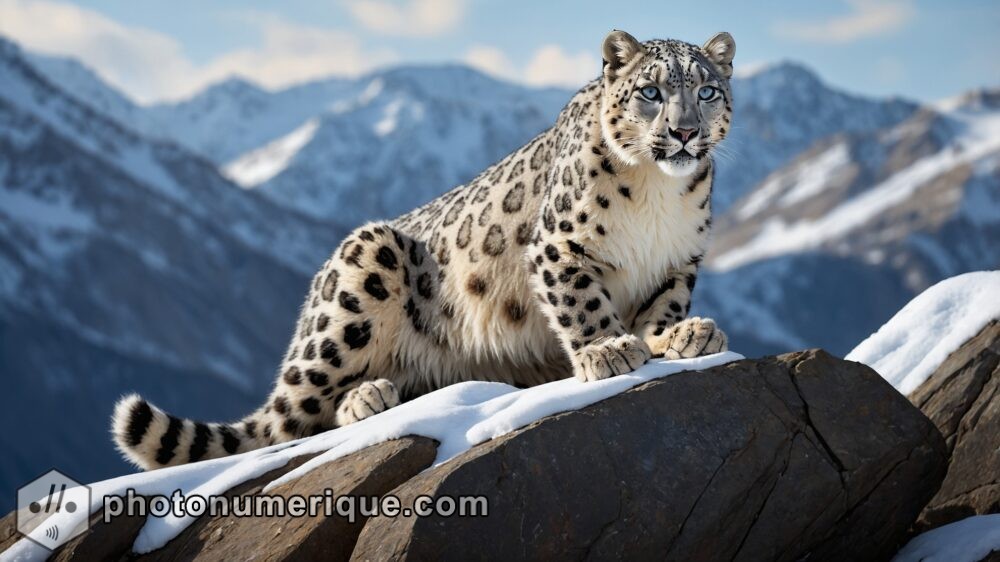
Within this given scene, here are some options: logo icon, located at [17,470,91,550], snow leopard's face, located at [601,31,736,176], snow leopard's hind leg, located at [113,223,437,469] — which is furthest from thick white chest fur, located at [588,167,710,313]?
logo icon, located at [17,470,91,550]

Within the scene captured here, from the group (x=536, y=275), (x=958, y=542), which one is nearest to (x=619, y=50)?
(x=536, y=275)

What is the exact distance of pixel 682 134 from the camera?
806 cm

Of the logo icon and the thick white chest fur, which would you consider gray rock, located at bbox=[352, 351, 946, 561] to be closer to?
the thick white chest fur

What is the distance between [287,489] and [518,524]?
1.67m

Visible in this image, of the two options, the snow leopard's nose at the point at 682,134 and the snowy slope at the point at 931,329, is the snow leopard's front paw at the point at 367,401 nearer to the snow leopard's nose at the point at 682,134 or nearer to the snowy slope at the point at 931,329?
the snow leopard's nose at the point at 682,134

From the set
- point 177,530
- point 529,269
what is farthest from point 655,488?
point 177,530

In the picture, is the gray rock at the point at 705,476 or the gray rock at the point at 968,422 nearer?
the gray rock at the point at 705,476

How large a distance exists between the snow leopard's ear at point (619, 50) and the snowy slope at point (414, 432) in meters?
2.10

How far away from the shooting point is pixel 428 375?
963 cm

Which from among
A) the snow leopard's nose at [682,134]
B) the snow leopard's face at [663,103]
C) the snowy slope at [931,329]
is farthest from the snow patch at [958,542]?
the snow leopard's nose at [682,134]

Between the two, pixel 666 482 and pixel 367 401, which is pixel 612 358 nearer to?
pixel 666 482

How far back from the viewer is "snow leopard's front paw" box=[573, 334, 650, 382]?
8.12 metres

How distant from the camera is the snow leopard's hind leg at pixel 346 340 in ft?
31.0

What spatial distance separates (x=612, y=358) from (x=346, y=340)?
2.34 m
